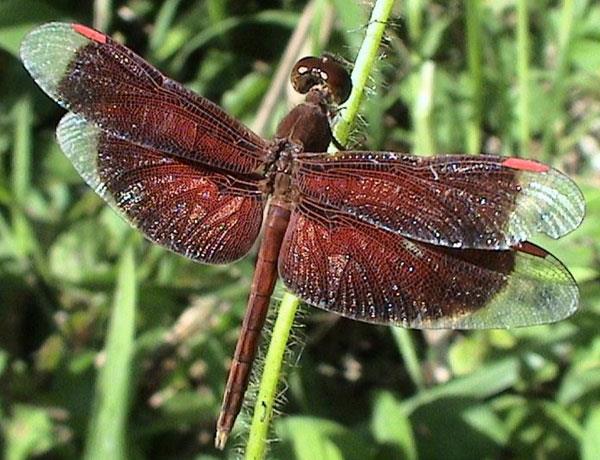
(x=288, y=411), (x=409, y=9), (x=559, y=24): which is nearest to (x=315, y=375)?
(x=288, y=411)

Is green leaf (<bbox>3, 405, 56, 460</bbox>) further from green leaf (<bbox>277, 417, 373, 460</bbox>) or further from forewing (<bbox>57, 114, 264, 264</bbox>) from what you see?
forewing (<bbox>57, 114, 264, 264</bbox>)

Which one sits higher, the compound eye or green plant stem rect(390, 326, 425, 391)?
the compound eye

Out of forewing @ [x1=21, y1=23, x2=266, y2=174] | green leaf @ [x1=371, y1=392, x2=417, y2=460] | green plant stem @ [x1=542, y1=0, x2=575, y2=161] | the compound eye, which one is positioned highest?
green plant stem @ [x1=542, y1=0, x2=575, y2=161]

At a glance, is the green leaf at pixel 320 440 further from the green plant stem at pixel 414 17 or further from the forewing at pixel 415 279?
the green plant stem at pixel 414 17

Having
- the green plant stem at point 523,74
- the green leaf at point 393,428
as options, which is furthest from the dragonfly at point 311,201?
the green plant stem at point 523,74

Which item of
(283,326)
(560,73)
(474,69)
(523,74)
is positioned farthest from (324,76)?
(560,73)

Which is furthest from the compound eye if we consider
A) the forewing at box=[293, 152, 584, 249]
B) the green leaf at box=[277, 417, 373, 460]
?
the green leaf at box=[277, 417, 373, 460]

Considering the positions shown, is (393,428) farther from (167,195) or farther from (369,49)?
(369,49)
